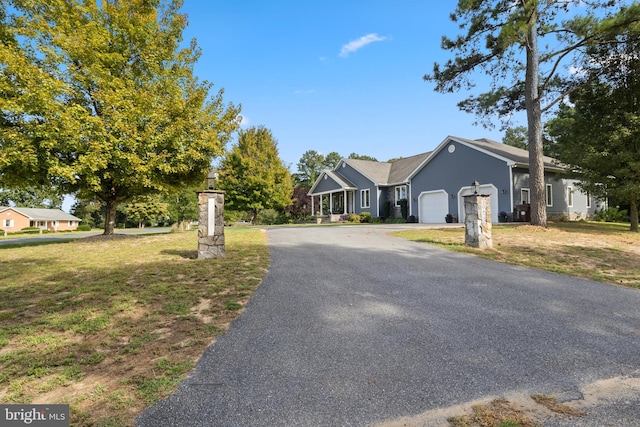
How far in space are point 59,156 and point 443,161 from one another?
20.5m

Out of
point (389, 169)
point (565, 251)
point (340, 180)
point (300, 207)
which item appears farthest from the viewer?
point (300, 207)

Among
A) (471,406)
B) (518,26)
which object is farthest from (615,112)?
(471,406)

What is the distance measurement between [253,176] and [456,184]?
15.2 m

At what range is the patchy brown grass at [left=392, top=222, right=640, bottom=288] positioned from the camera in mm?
7266

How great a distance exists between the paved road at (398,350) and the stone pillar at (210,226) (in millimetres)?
2548

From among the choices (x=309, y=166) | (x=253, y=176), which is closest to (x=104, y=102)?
(x=253, y=176)

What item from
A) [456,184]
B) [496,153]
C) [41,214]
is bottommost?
[41,214]

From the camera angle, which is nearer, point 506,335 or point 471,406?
point 471,406

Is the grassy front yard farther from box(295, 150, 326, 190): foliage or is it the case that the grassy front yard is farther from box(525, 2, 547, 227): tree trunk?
box(295, 150, 326, 190): foliage

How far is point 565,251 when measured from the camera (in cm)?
938

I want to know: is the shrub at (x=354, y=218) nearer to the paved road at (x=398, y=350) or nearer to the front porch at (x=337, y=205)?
the front porch at (x=337, y=205)

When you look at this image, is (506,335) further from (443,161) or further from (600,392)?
(443,161)

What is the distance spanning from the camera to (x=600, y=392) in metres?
2.54

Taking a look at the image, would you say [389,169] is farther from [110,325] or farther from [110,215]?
[110,325]
